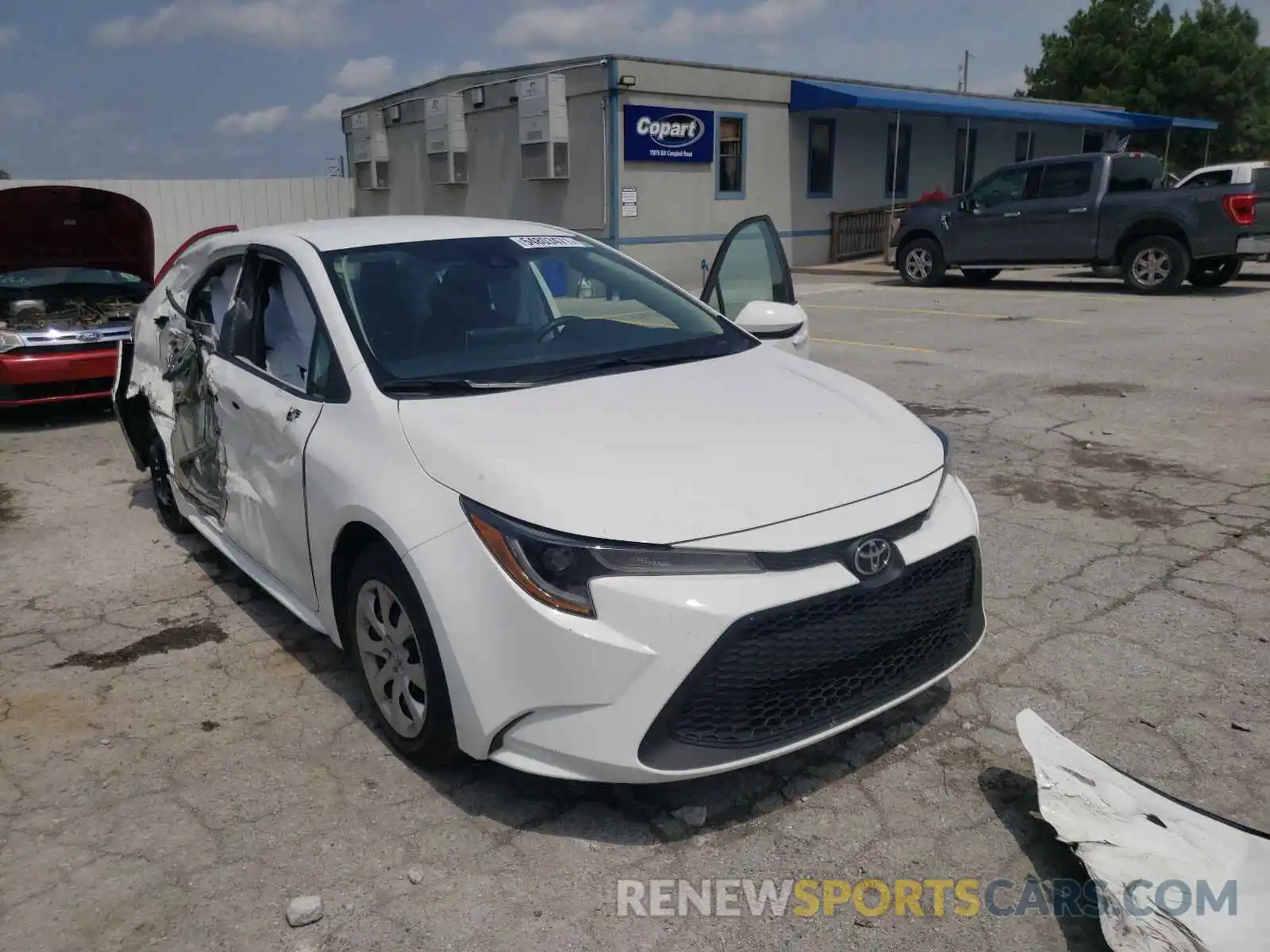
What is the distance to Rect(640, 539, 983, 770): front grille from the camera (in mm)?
2566

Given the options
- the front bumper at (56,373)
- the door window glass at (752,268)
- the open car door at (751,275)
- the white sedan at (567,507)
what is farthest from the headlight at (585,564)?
the front bumper at (56,373)

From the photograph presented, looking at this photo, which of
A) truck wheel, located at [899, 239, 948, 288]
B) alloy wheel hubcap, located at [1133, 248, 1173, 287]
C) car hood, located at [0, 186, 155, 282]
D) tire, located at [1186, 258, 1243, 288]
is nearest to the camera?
car hood, located at [0, 186, 155, 282]

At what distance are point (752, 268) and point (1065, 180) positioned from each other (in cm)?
1131

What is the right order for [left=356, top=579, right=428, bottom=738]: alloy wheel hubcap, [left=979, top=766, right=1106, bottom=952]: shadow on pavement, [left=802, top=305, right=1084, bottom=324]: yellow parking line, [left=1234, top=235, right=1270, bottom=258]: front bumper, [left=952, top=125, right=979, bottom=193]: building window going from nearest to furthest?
1. [left=979, top=766, right=1106, bottom=952]: shadow on pavement
2. [left=356, top=579, right=428, bottom=738]: alloy wheel hubcap
3. [left=802, top=305, right=1084, bottom=324]: yellow parking line
4. [left=1234, top=235, right=1270, bottom=258]: front bumper
5. [left=952, top=125, right=979, bottom=193]: building window

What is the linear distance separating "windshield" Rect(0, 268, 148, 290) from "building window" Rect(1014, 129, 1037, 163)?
76.4ft

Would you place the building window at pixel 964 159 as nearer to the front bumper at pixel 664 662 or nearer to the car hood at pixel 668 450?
the car hood at pixel 668 450

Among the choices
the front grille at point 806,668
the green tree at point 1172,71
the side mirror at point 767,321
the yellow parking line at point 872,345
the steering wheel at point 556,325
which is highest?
the green tree at point 1172,71

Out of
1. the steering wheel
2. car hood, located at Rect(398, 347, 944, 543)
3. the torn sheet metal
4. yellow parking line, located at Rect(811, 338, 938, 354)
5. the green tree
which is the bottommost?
yellow parking line, located at Rect(811, 338, 938, 354)

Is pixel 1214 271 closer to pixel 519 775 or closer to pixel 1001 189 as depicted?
pixel 1001 189

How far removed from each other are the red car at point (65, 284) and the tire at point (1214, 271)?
1333 centimetres

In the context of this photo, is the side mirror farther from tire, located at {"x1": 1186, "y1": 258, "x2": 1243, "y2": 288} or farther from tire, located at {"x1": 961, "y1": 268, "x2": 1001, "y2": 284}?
tire, located at {"x1": 961, "y1": 268, "x2": 1001, "y2": 284}

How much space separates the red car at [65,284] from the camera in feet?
24.8

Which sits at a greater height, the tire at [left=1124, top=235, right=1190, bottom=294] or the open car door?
the open car door

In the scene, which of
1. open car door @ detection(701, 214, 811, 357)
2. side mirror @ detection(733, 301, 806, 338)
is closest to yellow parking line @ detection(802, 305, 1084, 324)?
open car door @ detection(701, 214, 811, 357)
